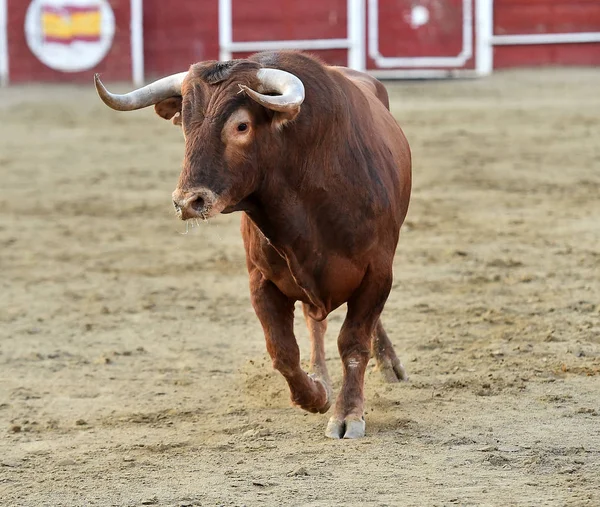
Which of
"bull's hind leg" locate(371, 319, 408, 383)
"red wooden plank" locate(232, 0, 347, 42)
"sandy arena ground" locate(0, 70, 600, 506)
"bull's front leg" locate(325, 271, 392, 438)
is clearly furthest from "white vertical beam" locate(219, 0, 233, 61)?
"bull's front leg" locate(325, 271, 392, 438)

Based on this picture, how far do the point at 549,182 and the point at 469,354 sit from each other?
392cm

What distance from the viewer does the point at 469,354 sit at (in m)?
4.45

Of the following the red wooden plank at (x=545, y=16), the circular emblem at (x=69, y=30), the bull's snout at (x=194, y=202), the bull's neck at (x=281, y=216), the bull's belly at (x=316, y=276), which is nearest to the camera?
the bull's snout at (x=194, y=202)

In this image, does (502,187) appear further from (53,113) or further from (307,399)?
(53,113)

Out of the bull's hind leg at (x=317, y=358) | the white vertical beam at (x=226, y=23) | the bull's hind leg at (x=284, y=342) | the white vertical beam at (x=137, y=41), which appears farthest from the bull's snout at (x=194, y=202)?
the white vertical beam at (x=137, y=41)

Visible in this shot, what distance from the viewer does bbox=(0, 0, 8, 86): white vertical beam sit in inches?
555

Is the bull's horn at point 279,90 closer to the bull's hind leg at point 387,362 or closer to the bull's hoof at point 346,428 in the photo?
the bull's hoof at point 346,428

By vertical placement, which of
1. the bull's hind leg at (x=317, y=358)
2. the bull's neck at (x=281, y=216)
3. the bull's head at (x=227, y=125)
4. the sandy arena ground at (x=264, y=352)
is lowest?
the sandy arena ground at (x=264, y=352)

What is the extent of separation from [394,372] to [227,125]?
1308 mm

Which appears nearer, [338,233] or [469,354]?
[338,233]

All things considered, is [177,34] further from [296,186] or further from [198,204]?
[198,204]

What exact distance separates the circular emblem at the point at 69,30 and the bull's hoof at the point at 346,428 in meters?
11.2

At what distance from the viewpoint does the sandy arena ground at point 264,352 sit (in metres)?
3.17

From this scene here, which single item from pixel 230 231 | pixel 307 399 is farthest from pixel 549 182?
pixel 307 399
